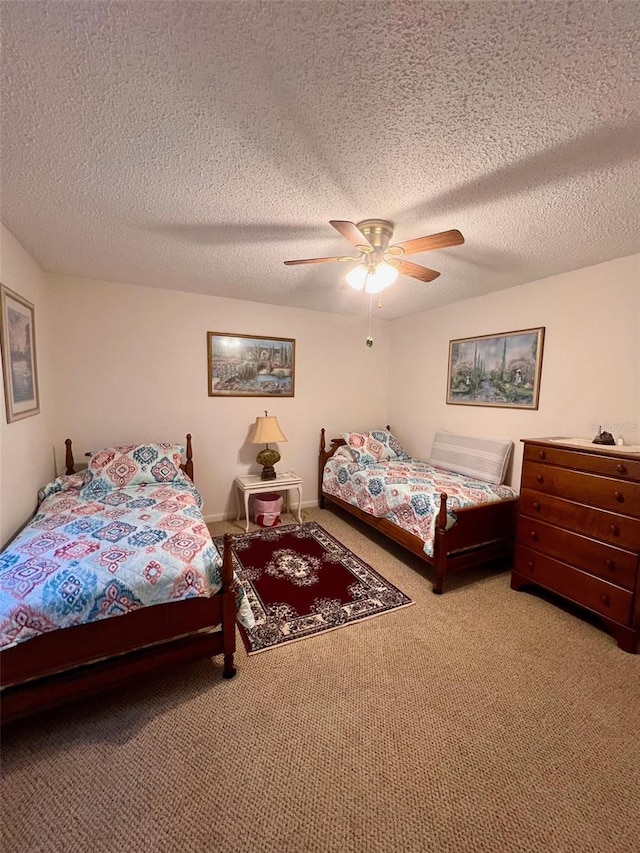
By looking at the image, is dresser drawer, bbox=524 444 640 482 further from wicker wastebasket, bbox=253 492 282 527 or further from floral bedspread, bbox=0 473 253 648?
wicker wastebasket, bbox=253 492 282 527

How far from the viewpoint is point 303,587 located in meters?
2.51

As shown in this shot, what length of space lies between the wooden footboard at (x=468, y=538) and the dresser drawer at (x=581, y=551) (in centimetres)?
21

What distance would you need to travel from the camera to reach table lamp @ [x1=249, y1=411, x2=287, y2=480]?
3.57 meters

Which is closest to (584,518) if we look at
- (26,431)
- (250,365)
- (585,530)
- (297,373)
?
(585,530)

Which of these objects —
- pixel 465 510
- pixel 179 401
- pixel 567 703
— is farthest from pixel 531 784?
pixel 179 401

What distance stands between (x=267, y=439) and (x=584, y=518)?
2.64m

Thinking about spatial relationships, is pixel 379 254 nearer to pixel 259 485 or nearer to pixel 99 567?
pixel 99 567

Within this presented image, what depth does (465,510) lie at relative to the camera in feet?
8.41

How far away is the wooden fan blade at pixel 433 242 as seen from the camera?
1.61 meters

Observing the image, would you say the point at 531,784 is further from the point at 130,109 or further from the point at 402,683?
the point at 130,109

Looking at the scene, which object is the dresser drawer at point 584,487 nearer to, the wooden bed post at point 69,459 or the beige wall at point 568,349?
the beige wall at point 568,349

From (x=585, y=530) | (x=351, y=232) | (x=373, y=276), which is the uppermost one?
(x=351, y=232)

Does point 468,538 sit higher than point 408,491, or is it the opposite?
point 408,491

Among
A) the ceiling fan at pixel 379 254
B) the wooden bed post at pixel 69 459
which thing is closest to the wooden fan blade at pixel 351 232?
the ceiling fan at pixel 379 254
